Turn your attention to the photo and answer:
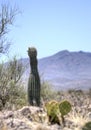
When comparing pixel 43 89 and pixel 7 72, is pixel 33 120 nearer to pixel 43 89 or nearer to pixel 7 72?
pixel 7 72

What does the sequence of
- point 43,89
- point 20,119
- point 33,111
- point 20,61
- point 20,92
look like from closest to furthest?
point 20,119
point 33,111
point 20,92
point 20,61
point 43,89

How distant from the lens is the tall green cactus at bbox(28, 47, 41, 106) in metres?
16.8

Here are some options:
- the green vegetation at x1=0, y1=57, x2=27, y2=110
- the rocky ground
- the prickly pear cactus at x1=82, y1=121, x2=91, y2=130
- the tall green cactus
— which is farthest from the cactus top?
the prickly pear cactus at x1=82, y1=121, x2=91, y2=130

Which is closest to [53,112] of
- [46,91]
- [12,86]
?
[12,86]

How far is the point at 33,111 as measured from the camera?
10.3 metres

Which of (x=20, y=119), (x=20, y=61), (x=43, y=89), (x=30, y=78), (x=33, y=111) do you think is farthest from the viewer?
(x=43, y=89)

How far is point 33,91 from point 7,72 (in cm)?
476

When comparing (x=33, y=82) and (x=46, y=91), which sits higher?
(x=33, y=82)

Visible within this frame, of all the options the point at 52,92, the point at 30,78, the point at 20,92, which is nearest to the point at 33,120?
the point at 30,78

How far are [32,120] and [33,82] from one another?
7057mm

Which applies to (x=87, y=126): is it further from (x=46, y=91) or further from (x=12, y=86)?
(x=46, y=91)

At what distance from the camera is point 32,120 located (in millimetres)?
9852

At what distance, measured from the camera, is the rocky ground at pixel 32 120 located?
907 cm

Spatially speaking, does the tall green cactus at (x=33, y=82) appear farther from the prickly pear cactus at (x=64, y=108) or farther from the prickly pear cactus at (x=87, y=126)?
the prickly pear cactus at (x=87, y=126)
